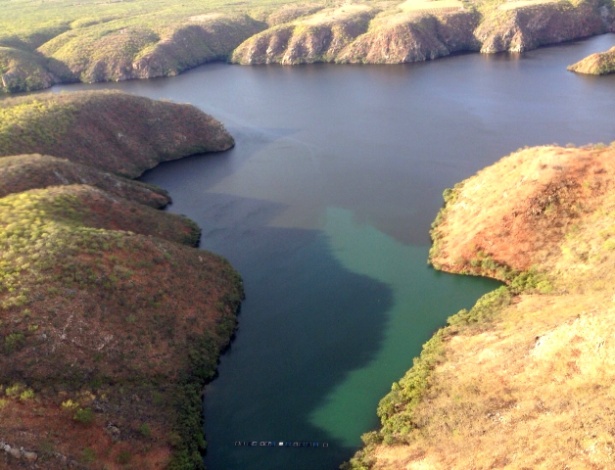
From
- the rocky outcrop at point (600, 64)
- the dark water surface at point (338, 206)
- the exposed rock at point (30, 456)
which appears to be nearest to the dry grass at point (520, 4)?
the dark water surface at point (338, 206)

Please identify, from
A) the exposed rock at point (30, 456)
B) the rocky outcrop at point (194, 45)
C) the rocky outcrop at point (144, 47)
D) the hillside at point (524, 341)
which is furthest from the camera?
the rocky outcrop at point (194, 45)

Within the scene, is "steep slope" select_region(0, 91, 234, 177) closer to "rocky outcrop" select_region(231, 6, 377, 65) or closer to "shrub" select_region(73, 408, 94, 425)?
"shrub" select_region(73, 408, 94, 425)

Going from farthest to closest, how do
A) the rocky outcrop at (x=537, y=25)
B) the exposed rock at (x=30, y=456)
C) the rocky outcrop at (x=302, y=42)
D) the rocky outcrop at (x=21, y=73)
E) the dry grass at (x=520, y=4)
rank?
the dry grass at (x=520, y=4) → the rocky outcrop at (x=302, y=42) → the rocky outcrop at (x=537, y=25) → the rocky outcrop at (x=21, y=73) → the exposed rock at (x=30, y=456)

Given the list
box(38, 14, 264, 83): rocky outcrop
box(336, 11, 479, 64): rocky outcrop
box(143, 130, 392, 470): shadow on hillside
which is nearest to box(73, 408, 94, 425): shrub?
box(143, 130, 392, 470): shadow on hillside

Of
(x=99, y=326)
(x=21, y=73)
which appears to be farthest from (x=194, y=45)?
(x=99, y=326)

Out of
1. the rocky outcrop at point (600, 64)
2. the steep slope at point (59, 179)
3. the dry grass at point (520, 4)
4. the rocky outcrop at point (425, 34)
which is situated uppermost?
the dry grass at point (520, 4)

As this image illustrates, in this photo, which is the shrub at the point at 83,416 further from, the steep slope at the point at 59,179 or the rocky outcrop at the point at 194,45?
the rocky outcrop at the point at 194,45

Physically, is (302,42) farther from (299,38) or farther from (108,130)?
(108,130)

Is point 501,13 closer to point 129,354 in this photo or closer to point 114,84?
point 114,84

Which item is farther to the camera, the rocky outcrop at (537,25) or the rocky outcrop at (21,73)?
the rocky outcrop at (537,25)
